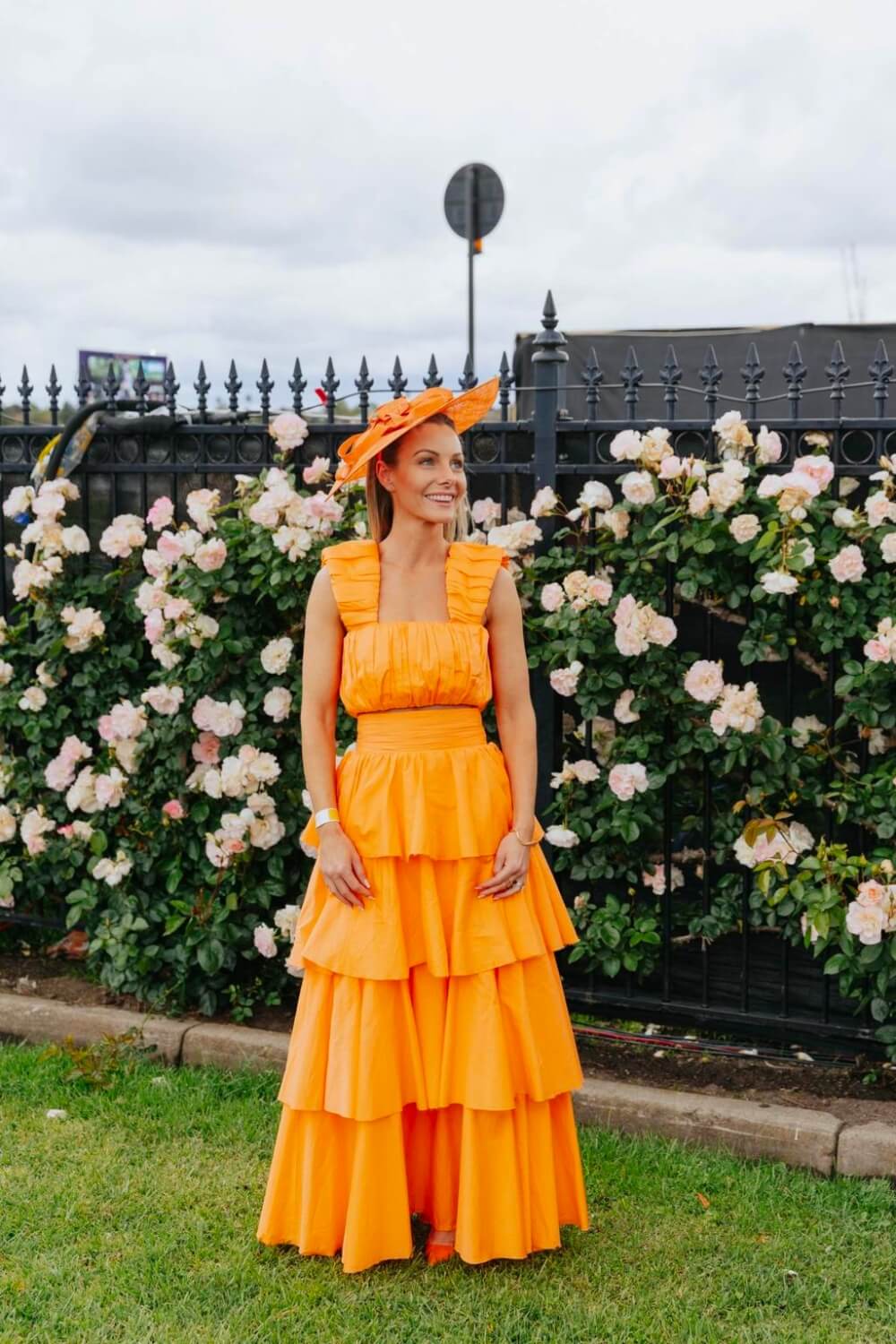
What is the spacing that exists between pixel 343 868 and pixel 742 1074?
1.79m

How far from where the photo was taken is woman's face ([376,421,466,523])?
3.02 meters

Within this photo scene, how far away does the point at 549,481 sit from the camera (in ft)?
14.4

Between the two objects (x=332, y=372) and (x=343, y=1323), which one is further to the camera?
(x=332, y=372)

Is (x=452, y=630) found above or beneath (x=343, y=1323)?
above

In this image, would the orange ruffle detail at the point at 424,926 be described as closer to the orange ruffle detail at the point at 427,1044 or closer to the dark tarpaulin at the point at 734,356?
the orange ruffle detail at the point at 427,1044

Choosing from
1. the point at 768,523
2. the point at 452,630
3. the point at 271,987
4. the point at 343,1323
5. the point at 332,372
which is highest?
the point at 332,372

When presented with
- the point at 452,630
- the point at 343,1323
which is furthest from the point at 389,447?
the point at 343,1323

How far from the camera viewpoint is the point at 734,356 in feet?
28.7

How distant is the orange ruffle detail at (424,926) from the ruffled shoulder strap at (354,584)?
547 millimetres

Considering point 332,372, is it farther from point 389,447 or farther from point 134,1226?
point 134,1226

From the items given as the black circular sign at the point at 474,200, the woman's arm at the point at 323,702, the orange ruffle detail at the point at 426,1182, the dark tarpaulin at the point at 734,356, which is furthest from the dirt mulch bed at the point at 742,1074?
the black circular sign at the point at 474,200

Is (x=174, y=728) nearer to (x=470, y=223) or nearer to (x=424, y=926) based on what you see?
(x=424, y=926)

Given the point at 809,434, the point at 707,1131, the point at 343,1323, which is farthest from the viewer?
the point at 809,434

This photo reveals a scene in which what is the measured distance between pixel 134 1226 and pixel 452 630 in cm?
165
